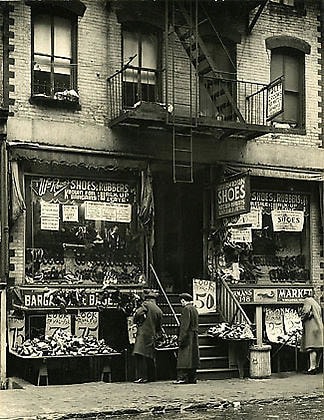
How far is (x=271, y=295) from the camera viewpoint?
822 inches

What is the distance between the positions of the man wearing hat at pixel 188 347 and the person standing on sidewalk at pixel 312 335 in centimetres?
324

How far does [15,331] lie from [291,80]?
9.68 meters

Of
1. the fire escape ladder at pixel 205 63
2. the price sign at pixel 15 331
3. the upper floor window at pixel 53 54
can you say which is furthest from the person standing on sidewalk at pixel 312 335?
the upper floor window at pixel 53 54

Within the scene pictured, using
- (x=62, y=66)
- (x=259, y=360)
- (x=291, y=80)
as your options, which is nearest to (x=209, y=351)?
(x=259, y=360)

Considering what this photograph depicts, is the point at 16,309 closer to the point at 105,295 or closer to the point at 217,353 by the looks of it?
the point at 105,295

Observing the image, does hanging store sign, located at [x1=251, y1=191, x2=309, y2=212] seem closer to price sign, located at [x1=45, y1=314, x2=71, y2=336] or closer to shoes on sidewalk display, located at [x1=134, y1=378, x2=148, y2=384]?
price sign, located at [x1=45, y1=314, x2=71, y2=336]

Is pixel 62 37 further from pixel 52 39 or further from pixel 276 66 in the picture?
pixel 276 66

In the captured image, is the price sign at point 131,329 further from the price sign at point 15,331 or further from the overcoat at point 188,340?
the price sign at point 15,331

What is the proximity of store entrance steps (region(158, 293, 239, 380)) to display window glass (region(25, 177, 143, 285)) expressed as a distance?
1.18m

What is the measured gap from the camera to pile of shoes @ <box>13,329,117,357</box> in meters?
17.0

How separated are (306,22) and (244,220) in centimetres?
551

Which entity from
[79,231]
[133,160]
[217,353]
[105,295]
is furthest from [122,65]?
[217,353]

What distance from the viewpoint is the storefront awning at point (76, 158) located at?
18156 mm

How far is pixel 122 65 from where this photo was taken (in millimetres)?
19453
